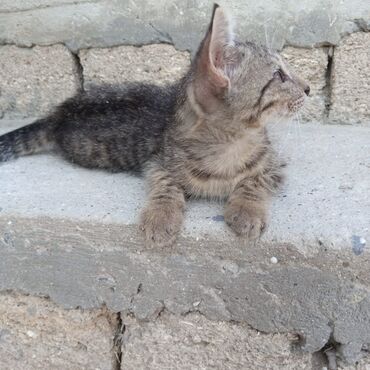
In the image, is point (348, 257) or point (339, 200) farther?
point (339, 200)

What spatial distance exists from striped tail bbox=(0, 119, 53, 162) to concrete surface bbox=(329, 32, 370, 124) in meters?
1.66

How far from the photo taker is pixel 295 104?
2.30 meters

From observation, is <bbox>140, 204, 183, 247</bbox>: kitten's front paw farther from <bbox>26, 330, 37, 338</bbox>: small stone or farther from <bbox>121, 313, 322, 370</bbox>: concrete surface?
<bbox>26, 330, 37, 338</bbox>: small stone

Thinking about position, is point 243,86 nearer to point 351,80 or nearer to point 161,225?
point 161,225

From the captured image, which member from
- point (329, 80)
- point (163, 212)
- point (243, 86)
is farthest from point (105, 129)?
point (329, 80)

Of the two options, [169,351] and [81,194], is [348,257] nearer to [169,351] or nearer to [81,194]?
[169,351]

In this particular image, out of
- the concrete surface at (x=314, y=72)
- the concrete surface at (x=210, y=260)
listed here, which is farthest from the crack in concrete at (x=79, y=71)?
the concrete surface at (x=314, y=72)

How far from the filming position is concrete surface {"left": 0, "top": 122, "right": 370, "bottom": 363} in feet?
7.10

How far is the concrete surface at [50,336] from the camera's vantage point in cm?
248

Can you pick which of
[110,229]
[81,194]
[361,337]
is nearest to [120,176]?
[81,194]

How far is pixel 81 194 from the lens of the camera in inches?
101

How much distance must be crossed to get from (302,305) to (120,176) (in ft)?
3.68

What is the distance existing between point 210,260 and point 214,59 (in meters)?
0.78

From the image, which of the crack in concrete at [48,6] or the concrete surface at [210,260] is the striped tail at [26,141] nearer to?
the concrete surface at [210,260]
